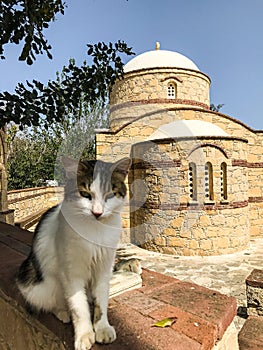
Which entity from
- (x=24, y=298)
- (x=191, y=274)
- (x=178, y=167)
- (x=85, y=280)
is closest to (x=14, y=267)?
(x=24, y=298)

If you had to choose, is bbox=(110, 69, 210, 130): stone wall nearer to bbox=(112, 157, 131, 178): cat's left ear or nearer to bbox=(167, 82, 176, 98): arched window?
→ bbox=(167, 82, 176, 98): arched window

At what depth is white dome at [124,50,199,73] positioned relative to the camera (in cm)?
1368

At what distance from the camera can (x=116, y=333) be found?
3.76ft

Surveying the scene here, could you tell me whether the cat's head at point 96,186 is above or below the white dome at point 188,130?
below

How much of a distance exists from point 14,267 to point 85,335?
103 centimetres

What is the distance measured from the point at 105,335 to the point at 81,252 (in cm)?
36

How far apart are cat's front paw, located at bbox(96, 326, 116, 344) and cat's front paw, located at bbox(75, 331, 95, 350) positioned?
0.03 m

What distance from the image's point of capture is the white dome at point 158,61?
13.7 m

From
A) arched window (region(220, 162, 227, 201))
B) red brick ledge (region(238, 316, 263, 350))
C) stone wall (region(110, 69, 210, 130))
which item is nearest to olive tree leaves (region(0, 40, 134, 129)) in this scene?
red brick ledge (region(238, 316, 263, 350))

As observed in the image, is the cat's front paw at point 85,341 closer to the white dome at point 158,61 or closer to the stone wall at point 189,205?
the stone wall at point 189,205

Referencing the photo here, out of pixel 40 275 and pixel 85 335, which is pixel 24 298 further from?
pixel 85 335

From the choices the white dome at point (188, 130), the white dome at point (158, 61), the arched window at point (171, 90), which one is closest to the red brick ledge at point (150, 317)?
the white dome at point (188, 130)

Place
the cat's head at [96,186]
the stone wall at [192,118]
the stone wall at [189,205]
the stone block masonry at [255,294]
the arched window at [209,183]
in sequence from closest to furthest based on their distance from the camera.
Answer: the cat's head at [96,186], the stone block masonry at [255,294], the stone wall at [189,205], the arched window at [209,183], the stone wall at [192,118]

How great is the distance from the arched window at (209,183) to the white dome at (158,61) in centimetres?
703
